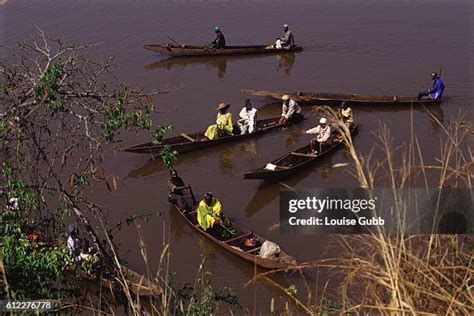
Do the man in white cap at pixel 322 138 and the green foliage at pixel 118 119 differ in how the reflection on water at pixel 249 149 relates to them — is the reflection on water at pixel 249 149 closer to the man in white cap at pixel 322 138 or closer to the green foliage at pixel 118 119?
the man in white cap at pixel 322 138

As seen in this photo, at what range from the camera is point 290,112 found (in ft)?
52.0

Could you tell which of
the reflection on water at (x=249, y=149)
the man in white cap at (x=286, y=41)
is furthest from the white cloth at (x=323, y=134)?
the man in white cap at (x=286, y=41)

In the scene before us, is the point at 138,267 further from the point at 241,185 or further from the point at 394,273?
the point at 394,273

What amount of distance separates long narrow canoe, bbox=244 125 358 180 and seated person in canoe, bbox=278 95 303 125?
1821 mm

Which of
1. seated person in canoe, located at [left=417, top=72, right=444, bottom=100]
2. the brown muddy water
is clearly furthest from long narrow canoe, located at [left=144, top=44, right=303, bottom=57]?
seated person in canoe, located at [left=417, top=72, right=444, bottom=100]

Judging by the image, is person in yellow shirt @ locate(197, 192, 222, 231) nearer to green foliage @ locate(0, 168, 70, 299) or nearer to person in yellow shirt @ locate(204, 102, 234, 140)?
person in yellow shirt @ locate(204, 102, 234, 140)

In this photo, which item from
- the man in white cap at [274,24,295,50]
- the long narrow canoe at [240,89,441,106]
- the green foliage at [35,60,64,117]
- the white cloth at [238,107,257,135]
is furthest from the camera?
the man in white cap at [274,24,295,50]

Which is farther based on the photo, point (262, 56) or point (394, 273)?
point (262, 56)

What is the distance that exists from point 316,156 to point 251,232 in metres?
3.56

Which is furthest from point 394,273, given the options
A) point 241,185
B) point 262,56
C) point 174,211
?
point 262,56

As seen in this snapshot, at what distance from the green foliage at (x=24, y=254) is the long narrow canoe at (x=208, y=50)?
1521cm

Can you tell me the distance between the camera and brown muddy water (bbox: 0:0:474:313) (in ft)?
38.4

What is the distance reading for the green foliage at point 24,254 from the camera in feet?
18.3

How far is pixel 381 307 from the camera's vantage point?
3205 mm
